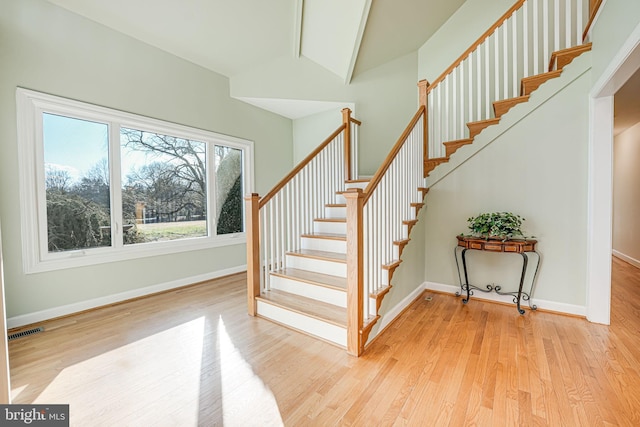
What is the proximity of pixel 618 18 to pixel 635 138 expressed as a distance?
4.32 metres

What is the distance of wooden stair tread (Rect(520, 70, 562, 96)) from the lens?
261cm

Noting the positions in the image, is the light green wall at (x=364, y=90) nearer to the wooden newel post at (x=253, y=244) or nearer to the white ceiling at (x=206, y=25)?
the white ceiling at (x=206, y=25)

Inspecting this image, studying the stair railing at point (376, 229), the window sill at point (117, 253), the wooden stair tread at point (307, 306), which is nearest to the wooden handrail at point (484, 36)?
the stair railing at point (376, 229)

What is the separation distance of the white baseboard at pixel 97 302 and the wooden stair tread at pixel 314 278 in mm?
1607

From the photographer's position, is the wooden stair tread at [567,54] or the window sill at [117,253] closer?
the wooden stair tread at [567,54]

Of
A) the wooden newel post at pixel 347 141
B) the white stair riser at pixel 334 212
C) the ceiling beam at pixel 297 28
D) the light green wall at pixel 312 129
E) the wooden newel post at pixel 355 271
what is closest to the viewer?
the wooden newel post at pixel 355 271

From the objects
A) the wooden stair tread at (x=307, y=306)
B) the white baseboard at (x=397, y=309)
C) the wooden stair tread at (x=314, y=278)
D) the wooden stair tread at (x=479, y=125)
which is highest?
the wooden stair tread at (x=479, y=125)

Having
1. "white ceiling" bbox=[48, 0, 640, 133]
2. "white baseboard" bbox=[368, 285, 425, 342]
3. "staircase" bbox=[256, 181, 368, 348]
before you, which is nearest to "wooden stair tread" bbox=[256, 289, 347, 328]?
"staircase" bbox=[256, 181, 368, 348]

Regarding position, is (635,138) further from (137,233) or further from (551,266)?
(137,233)

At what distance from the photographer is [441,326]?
2469 mm

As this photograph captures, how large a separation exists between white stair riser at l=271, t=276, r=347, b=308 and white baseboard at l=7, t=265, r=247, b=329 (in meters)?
1.56

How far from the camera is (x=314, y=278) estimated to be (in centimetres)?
266

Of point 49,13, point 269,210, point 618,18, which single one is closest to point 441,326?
point 269,210

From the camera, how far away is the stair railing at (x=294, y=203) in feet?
8.96
